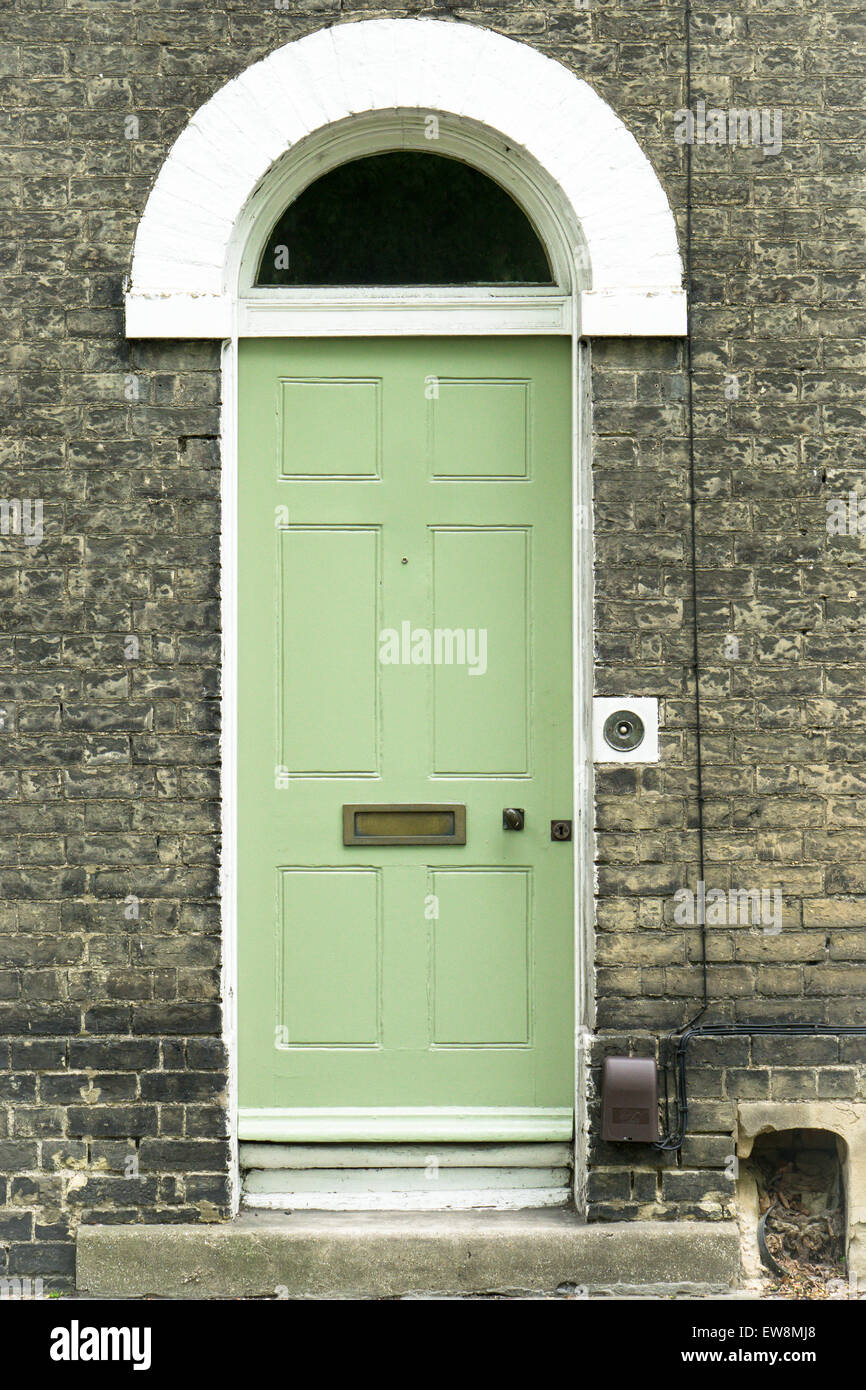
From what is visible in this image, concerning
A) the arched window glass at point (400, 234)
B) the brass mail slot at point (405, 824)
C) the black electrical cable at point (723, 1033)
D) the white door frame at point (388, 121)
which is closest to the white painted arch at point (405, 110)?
the white door frame at point (388, 121)

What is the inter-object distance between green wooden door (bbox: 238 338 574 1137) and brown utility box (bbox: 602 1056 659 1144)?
29cm

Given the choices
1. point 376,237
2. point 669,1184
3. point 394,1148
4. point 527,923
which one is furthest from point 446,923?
point 376,237

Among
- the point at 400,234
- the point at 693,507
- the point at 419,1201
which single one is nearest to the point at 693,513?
the point at 693,507

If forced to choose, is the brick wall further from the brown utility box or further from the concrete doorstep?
the concrete doorstep

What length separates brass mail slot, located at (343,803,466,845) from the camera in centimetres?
423

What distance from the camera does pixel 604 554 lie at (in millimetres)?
4074

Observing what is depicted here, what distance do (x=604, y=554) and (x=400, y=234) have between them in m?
1.43

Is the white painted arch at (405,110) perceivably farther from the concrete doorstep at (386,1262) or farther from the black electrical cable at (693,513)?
the concrete doorstep at (386,1262)

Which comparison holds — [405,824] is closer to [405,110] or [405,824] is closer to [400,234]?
[400,234]

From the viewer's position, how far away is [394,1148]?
423 cm

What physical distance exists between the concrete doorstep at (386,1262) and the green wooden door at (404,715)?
1.51 ft

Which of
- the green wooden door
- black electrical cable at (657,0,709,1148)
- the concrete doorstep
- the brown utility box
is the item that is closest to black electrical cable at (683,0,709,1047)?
black electrical cable at (657,0,709,1148)

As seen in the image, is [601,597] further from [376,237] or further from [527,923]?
[376,237]

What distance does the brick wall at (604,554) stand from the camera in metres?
4.06
